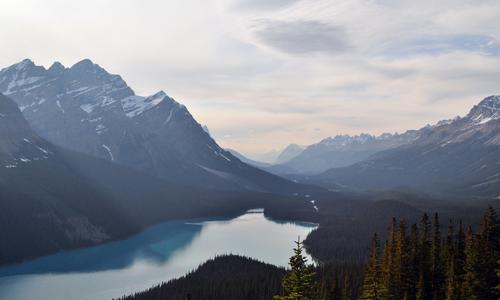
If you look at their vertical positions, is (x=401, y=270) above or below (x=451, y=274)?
below

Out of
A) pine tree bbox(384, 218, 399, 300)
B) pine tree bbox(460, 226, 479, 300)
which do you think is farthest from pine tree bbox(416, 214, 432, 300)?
pine tree bbox(460, 226, 479, 300)

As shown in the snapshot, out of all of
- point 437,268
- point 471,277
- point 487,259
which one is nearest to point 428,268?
point 437,268

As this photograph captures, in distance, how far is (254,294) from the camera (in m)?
139

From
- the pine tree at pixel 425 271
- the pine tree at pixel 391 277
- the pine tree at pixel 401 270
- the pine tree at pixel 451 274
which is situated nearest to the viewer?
the pine tree at pixel 451 274

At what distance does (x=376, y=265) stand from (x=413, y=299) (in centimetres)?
933

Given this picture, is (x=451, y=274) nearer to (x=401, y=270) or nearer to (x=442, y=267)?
(x=401, y=270)

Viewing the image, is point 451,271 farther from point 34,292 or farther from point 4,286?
point 4,286

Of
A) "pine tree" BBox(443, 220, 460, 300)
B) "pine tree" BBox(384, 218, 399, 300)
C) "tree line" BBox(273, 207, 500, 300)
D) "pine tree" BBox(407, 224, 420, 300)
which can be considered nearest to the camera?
"tree line" BBox(273, 207, 500, 300)

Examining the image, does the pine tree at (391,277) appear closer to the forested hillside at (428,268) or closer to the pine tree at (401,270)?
the forested hillside at (428,268)

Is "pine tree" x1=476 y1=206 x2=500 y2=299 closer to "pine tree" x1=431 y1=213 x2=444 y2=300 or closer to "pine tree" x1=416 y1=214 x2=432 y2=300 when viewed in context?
"pine tree" x1=416 y1=214 x2=432 y2=300

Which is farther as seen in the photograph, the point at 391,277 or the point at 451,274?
the point at 391,277

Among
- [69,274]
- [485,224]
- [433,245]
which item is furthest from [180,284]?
[485,224]

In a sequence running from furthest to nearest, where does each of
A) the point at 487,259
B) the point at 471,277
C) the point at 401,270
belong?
the point at 401,270 < the point at 487,259 < the point at 471,277

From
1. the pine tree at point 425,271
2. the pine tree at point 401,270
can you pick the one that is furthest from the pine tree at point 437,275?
the pine tree at point 401,270
